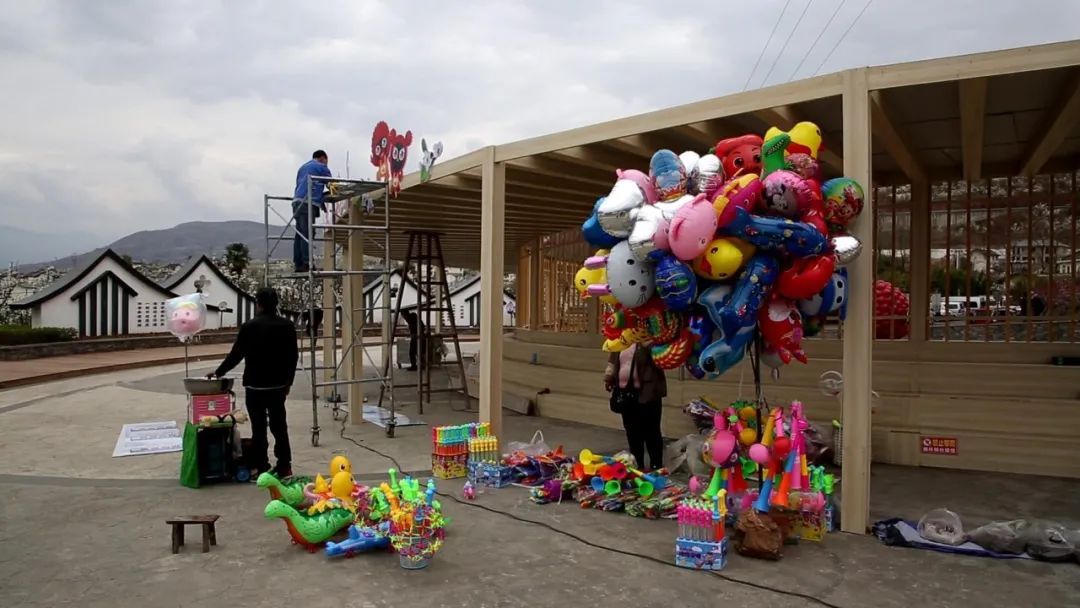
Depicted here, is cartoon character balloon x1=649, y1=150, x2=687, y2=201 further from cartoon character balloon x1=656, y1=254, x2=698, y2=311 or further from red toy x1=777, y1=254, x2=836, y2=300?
red toy x1=777, y1=254, x2=836, y2=300

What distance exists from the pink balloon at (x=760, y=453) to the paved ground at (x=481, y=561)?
0.69 meters

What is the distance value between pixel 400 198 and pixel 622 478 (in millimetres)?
5439

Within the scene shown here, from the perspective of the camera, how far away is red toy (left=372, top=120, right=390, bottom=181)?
988 cm

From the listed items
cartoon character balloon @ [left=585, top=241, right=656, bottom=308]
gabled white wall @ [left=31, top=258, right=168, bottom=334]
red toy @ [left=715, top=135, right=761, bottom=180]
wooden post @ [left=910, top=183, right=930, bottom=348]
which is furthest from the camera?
gabled white wall @ [left=31, top=258, right=168, bottom=334]

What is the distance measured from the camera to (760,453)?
5.60 meters

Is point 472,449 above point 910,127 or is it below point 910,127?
below

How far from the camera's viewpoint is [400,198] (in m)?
10.6

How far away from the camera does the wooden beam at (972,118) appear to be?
18.7ft

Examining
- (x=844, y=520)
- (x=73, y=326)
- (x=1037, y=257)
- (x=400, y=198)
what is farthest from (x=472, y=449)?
(x=73, y=326)

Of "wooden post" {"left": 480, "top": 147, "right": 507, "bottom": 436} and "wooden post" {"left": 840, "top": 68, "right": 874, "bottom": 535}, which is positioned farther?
"wooden post" {"left": 480, "top": 147, "right": 507, "bottom": 436}

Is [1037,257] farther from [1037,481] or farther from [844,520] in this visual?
[844,520]

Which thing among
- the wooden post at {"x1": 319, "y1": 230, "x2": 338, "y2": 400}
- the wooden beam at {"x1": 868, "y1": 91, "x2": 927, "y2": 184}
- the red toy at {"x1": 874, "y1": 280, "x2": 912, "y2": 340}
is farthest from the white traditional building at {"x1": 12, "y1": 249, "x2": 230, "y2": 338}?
the wooden beam at {"x1": 868, "y1": 91, "x2": 927, "y2": 184}

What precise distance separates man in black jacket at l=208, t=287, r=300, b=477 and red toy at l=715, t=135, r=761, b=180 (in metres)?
4.45

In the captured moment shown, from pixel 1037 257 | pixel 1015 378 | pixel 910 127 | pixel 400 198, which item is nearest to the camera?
pixel 910 127
